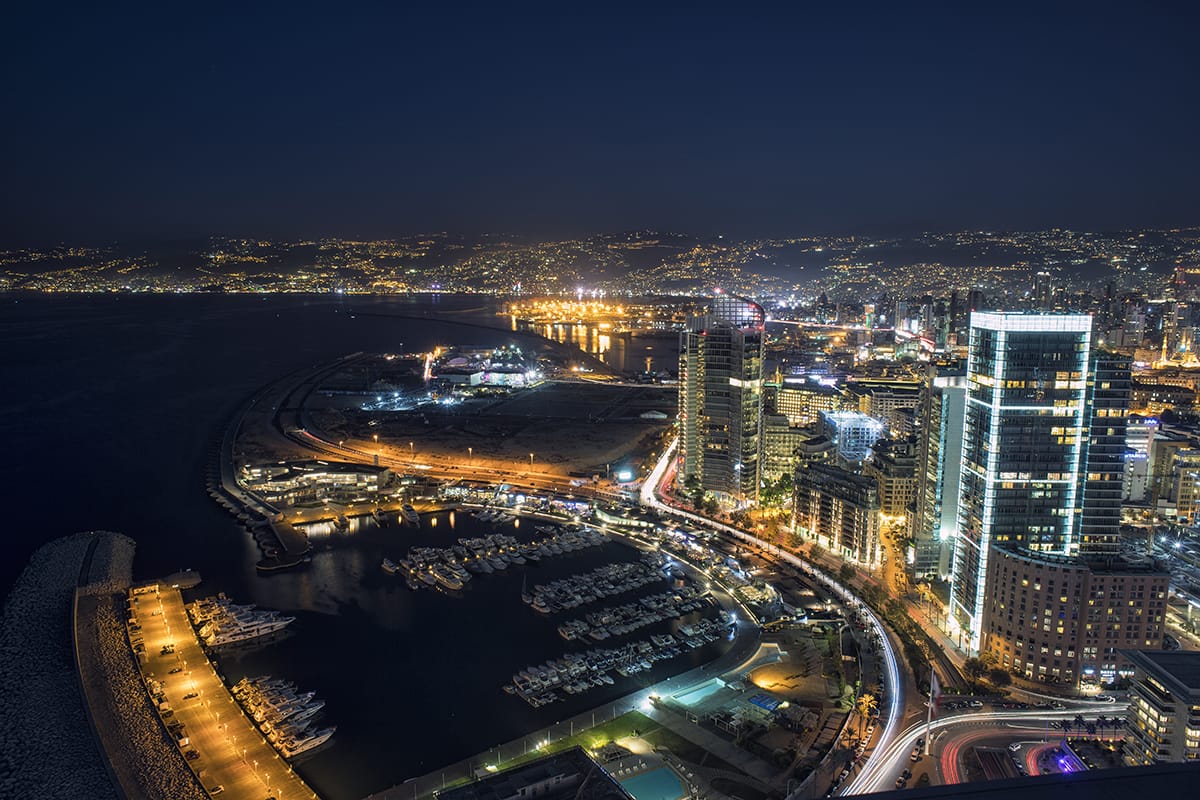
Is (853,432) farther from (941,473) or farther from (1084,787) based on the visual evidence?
(1084,787)

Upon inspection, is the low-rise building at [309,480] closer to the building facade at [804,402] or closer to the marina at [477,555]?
the marina at [477,555]

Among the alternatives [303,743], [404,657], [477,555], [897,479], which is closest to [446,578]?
[477,555]

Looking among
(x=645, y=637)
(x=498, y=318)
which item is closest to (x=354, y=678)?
(x=645, y=637)

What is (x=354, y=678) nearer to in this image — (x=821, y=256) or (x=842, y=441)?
(x=842, y=441)

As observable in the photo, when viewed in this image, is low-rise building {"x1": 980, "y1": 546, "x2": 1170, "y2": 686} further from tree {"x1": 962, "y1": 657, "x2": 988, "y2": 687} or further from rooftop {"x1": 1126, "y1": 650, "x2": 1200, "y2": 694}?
rooftop {"x1": 1126, "y1": 650, "x2": 1200, "y2": 694}

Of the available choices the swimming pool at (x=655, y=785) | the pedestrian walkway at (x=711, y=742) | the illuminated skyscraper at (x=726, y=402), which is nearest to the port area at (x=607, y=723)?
the pedestrian walkway at (x=711, y=742)

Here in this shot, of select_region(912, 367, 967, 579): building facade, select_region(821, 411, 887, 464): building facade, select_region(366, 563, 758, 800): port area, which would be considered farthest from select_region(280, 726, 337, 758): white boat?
select_region(821, 411, 887, 464): building facade
